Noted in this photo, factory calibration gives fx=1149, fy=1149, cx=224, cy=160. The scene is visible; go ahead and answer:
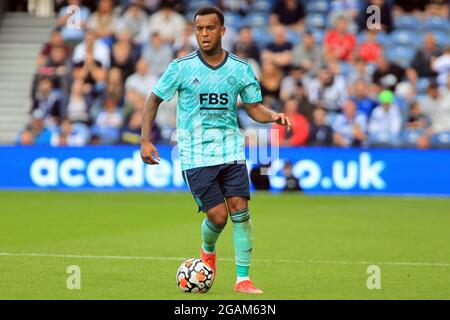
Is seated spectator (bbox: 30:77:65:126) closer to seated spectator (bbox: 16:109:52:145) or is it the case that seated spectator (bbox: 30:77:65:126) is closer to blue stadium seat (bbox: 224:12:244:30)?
seated spectator (bbox: 16:109:52:145)

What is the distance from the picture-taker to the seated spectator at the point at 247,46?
75.5 ft

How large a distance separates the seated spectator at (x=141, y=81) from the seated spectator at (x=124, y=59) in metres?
0.46

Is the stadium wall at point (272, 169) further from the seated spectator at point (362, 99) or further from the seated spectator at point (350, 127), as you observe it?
the seated spectator at point (362, 99)

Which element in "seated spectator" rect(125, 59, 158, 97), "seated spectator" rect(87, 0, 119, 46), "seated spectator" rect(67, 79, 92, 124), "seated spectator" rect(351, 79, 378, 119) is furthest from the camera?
"seated spectator" rect(87, 0, 119, 46)

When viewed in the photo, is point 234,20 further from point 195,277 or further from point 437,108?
point 195,277

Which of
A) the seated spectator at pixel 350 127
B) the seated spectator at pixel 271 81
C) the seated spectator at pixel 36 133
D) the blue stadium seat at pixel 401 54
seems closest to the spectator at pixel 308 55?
the seated spectator at pixel 271 81

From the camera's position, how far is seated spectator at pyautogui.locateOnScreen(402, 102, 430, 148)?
21422 millimetres

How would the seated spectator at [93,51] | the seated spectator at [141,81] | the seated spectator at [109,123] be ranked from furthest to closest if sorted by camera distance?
the seated spectator at [93,51] < the seated spectator at [141,81] < the seated spectator at [109,123]

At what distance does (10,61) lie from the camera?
2667 centimetres

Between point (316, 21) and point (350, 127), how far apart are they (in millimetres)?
3762

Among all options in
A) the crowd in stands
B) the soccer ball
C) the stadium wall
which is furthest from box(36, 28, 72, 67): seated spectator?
the soccer ball

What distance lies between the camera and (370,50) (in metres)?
23.2

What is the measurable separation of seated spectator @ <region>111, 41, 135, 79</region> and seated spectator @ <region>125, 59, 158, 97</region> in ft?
1.52

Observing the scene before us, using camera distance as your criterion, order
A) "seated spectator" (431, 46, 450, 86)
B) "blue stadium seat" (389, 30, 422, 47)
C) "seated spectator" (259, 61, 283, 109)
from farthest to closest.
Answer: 1. "blue stadium seat" (389, 30, 422, 47)
2. "seated spectator" (431, 46, 450, 86)
3. "seated spectator" (259, 61, 283, 109)
